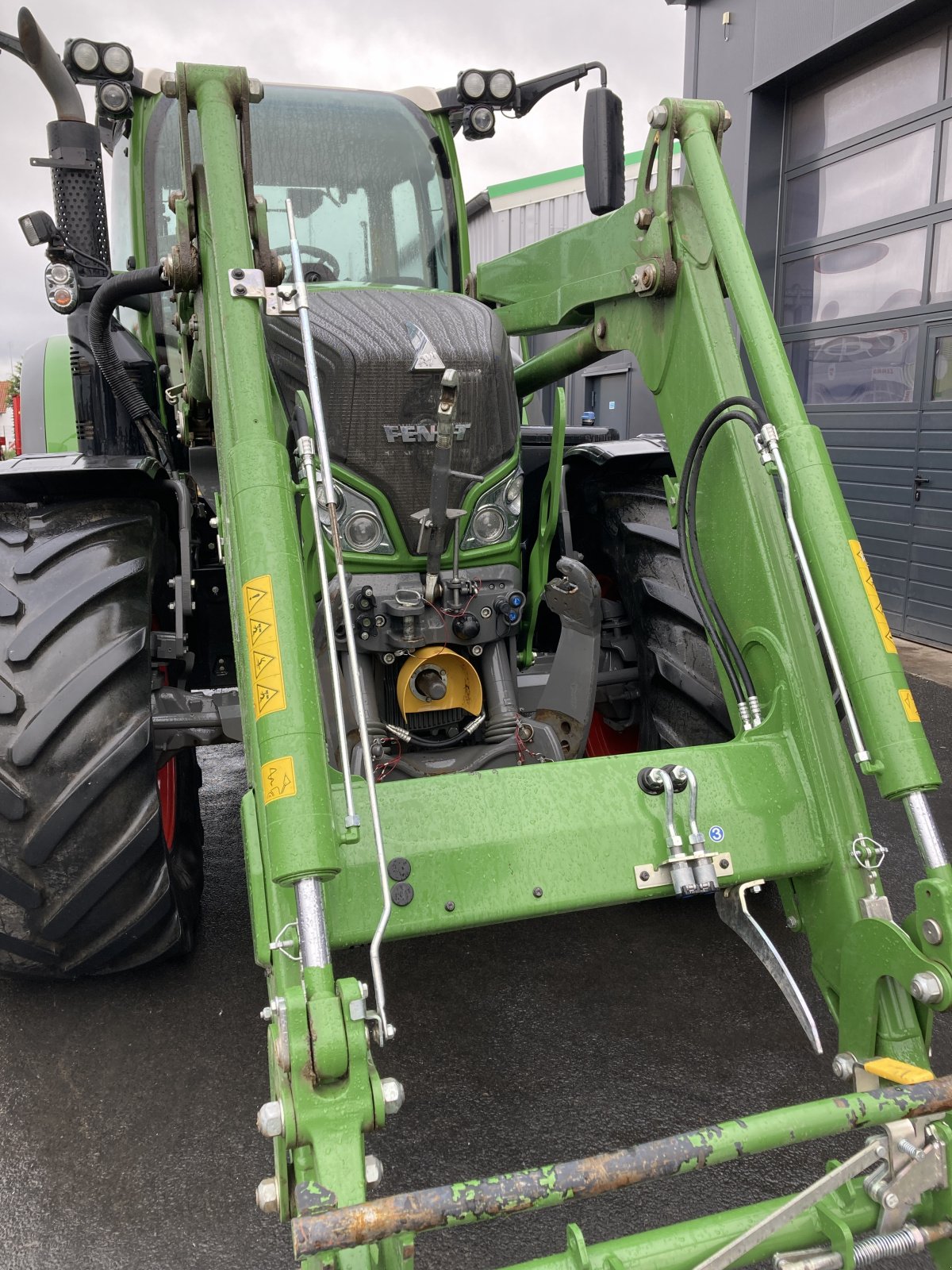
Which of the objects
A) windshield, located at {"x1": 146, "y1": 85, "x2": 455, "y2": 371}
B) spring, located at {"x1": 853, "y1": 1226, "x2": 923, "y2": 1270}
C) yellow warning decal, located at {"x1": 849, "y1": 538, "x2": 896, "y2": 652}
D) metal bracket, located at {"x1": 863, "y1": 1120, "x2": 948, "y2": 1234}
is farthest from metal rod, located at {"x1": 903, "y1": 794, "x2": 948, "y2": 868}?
windshield, located at {"x1": 146, "y1": 85, "x2": 455, "y2": 371}

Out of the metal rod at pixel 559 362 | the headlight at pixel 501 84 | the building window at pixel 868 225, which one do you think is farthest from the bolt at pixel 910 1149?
the building window at pixel 868 225

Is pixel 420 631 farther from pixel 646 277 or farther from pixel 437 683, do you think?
pixel 646 277

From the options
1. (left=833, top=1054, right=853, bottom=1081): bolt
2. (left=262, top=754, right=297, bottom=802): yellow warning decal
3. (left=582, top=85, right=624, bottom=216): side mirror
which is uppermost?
(left=582, top=85, right=624, bottom=216): side mirror

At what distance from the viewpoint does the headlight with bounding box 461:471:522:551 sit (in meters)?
2.70

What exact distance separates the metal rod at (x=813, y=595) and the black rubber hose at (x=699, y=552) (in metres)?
0.08

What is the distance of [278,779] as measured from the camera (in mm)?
1553

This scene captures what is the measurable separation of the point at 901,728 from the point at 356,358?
5.19 ft

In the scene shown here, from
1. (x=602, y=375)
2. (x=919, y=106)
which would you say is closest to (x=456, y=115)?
(x=919, y=106)

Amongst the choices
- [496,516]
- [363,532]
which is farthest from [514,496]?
[363,532]

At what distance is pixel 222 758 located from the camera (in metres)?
4.69

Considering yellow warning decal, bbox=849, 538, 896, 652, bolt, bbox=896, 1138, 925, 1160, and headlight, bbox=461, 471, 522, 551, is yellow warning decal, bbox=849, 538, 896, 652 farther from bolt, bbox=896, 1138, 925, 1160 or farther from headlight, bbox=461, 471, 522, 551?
headlight, bbox=461, 471, 522, 551

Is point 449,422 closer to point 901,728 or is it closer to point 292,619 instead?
point 292,619

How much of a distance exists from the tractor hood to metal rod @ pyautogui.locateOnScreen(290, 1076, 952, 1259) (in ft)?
5.43

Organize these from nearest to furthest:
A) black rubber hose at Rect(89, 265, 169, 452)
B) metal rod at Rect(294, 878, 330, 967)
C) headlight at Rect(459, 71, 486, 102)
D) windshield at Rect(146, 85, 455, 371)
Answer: metal rod at Rect(294, 878, 330, 967), black rubber hose at Rect(89, 265, 169, 452), windshield at Rect(146, 85, 455, 371), headlight at Rect(459, 71, 486, 102)
